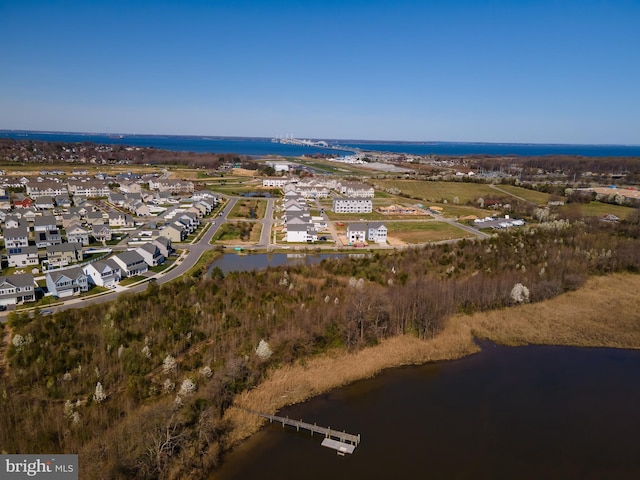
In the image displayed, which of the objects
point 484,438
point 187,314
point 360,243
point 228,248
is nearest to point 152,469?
point 187,314

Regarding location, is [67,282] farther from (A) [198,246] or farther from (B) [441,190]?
(B) [441,190]

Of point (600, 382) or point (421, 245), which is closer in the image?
point (600, 382)

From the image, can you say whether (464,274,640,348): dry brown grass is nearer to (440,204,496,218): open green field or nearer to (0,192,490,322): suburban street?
(0,192,490,322): suburban street

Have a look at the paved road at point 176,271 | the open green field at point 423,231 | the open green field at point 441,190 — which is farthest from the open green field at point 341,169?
the paved road at point 176,271

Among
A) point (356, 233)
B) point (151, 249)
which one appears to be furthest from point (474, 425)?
point (356, 233)

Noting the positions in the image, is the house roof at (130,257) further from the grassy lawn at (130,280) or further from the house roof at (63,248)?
the house roof at (63,248)

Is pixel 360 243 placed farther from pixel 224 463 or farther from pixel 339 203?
pixel 224 463

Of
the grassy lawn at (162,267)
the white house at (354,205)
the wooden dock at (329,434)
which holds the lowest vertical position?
the wooden dock at (329,434)
